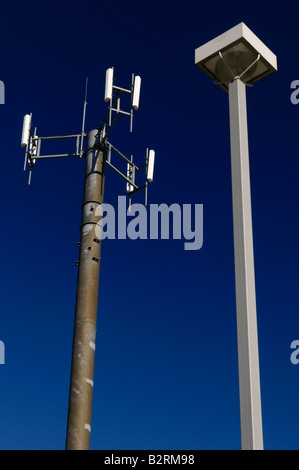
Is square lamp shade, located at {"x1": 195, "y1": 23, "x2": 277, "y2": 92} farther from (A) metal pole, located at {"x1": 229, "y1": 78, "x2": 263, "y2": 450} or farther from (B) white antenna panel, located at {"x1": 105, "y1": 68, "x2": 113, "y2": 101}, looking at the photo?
(B) white antenna panel, located at {"x1": 105, "y1": 68, "x2": 113, "y2": 101}

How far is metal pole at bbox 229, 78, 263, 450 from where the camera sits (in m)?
6.52

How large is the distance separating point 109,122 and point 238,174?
735 cm

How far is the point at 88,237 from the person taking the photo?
1373 centimetres

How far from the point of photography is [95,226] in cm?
1380

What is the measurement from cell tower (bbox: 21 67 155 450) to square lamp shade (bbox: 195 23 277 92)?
5512 millimetres

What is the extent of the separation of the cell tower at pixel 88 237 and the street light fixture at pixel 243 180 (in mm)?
5634

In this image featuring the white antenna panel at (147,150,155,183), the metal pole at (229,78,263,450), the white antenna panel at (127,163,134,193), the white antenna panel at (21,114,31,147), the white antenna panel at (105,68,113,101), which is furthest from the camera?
the white antenna panel at (127,163,134,193)

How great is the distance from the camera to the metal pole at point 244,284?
21.4ft

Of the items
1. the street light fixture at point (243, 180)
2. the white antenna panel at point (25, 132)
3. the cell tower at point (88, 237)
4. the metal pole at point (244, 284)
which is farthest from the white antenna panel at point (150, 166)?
the metal pole at point (244, 284)

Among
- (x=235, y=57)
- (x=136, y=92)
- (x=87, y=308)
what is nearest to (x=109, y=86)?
(x=136, y=92)

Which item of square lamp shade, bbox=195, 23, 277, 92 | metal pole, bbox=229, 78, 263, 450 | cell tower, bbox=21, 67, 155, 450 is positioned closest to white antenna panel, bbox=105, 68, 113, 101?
cell tower, bbox=21, 67, 155, 450

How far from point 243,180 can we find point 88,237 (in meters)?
6.57
